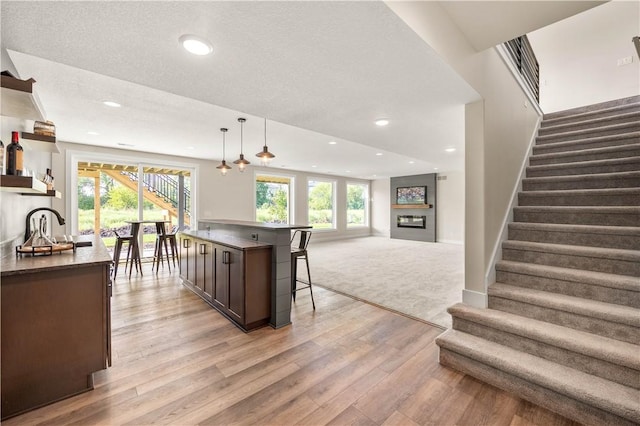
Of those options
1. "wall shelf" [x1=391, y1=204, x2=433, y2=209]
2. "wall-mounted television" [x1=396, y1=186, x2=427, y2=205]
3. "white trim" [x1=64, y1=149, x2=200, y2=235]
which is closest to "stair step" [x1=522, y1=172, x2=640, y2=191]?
"wall shelf" [x1=391, y1=204, x2=433, y2=209]

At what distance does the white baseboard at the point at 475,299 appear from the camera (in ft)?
8.02

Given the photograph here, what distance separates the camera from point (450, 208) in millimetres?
9359

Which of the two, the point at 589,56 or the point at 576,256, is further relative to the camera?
the point at 589,56

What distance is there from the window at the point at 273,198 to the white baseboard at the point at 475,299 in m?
6.51

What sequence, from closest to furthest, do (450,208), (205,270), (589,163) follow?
(589,163) → (205,270) → (450,208)

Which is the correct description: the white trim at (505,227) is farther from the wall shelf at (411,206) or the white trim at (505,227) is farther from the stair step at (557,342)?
the wall shelf at (411,206)

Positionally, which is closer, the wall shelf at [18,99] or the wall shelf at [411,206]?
the wall shelf at [18,99]

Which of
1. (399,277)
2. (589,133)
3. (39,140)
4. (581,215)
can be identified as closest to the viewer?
(39,140)

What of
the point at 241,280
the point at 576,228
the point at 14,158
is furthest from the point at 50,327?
the point at 576,228

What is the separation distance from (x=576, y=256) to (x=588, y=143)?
6.85 ft

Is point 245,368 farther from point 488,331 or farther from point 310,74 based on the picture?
point 310,74

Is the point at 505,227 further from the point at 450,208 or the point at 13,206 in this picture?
the point at 450,208

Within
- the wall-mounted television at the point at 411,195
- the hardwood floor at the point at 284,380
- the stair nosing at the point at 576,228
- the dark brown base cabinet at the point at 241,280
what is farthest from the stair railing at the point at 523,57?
the wall-mounted television at the point at 411,195

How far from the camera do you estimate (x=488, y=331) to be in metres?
2.21
